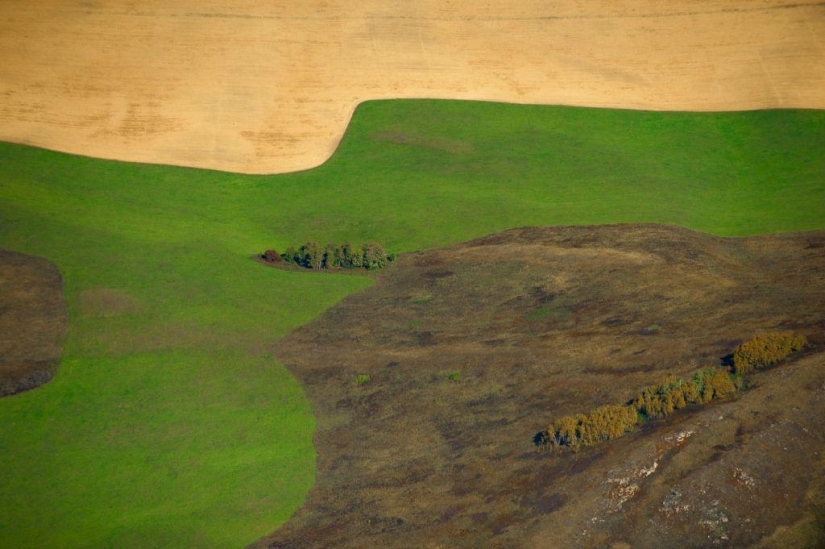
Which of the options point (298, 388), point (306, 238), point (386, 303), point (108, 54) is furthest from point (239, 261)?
point (108, 54)

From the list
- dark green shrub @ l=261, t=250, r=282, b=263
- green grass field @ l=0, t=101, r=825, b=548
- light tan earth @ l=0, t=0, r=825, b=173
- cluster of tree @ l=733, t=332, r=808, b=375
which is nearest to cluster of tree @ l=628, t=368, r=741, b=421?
cluster of tree @ l=733, t=332, r=808, b=375

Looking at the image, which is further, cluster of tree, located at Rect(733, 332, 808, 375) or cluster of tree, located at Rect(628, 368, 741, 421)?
cluster of tree, located at Rect(733, 332, 808, 375)

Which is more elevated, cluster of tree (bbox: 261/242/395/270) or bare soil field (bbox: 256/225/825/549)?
cluster of tree (bbox: 261/242/395/270)

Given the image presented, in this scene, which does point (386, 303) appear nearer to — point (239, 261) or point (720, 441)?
point (239, 261)

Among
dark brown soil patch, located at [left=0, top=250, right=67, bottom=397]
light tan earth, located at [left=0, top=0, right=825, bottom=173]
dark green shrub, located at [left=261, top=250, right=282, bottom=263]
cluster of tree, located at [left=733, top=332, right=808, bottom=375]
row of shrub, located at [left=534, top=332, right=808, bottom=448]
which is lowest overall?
row of shrub, located at [left=534, top=332, right=808, bottom=448]

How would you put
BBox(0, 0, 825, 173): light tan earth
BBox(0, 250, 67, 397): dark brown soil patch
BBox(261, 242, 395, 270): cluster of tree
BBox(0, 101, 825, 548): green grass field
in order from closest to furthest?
BBox(0, 101, 825, 548): green grass field → BBox(0, 250, 67, 397): dark brown soil patch → BBox(261, 242, 395, 270): cluster of tree → BBox(0, 0, 825, 173): light tan earth

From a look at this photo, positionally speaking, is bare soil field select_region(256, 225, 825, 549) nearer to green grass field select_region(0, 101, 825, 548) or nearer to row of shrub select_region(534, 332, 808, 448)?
row of shrub select_region(534, 332, 808, 448)
